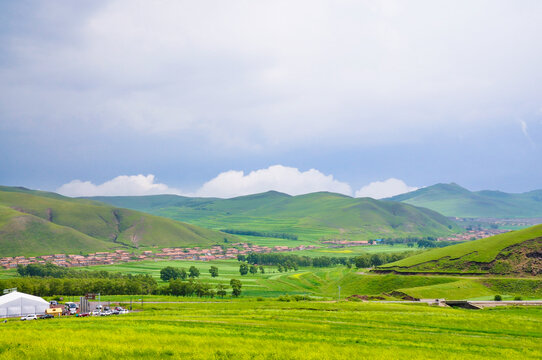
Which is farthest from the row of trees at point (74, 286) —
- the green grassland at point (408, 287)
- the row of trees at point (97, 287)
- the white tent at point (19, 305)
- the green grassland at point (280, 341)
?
the green grassland at point (280, 341)

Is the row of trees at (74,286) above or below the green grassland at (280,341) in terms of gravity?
below

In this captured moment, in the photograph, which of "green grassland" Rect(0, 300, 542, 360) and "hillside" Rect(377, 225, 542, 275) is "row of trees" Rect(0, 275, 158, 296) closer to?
"green grassland" Rect(0, 300, 542, 360)

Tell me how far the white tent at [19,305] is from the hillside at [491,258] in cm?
13308

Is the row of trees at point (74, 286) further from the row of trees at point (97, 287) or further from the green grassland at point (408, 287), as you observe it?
the green grassland at point (408, 287)

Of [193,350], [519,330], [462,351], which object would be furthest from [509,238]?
[193,350]

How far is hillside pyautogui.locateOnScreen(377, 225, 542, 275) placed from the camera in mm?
142875

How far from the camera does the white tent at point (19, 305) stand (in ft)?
294

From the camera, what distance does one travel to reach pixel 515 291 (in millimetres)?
125750

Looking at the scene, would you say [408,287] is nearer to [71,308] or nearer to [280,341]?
[71,308]

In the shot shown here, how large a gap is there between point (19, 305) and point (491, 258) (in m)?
157

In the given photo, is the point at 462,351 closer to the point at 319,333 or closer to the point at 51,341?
the point at 319,333

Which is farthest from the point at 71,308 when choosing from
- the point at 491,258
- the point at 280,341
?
the point at 491,258

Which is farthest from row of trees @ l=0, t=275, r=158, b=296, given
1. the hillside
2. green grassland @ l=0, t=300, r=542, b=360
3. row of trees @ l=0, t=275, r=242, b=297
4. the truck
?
the hillside

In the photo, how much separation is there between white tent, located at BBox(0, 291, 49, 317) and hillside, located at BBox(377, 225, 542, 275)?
133 m
